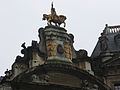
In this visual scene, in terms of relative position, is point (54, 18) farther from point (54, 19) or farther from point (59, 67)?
point (59, 67)

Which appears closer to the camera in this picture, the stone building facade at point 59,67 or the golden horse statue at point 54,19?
the stone building facade at point 59,67

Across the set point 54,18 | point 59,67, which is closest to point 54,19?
point 54,18

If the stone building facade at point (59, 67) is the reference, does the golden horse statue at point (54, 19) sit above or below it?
above

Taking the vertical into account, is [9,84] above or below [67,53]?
below

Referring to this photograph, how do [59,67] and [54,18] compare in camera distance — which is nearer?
[59,67]

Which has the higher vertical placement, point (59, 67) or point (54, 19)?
point (54, 19)

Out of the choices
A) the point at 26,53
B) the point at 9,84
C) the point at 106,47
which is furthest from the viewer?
the point at 106,47

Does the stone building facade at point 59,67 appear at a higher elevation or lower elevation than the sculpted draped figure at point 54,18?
lower

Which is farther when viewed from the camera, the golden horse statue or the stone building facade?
the golden horse statue

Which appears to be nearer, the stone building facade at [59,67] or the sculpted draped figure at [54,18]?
the stone building facade at [59,67]

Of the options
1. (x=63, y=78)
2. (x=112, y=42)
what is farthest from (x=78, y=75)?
(x=112, y=42)

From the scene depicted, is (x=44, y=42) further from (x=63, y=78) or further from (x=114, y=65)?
(x=114, y=65)

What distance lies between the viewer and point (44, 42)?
3161 centimetres

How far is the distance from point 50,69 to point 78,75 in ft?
6.75
